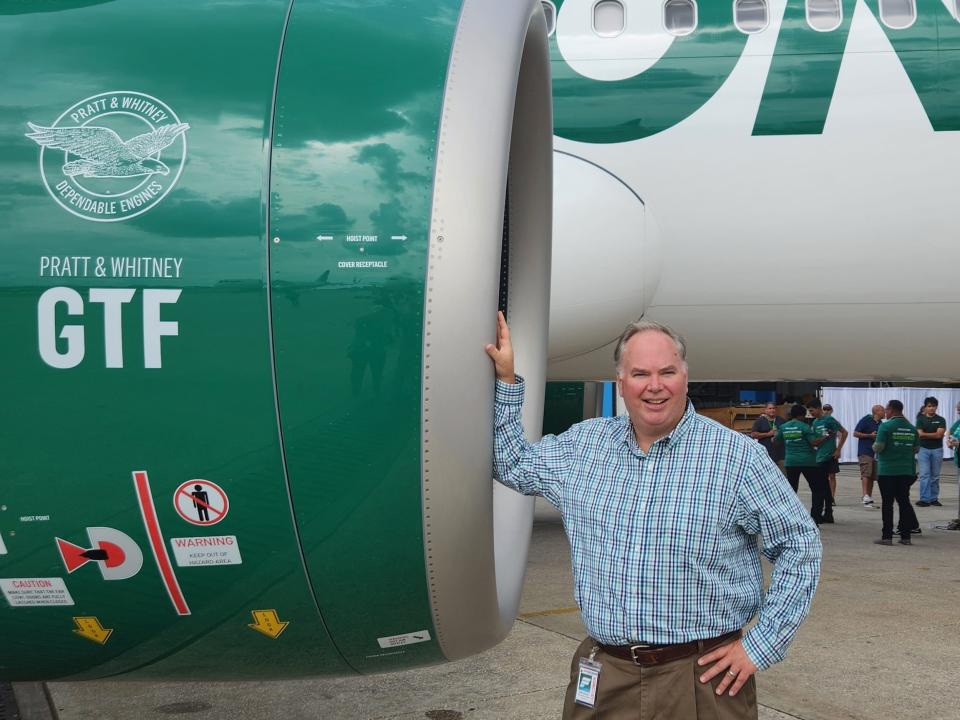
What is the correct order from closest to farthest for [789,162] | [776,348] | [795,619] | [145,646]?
[795,619] < [145,646] < [789,162] < [776,348]

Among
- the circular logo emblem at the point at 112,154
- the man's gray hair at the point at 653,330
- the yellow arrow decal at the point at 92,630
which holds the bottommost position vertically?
the yellow arrow decal at the point at 92,630

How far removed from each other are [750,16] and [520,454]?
5.26 meters

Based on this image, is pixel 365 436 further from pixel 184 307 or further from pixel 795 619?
pixel 795 619

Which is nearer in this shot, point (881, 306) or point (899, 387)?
point (881, 306)

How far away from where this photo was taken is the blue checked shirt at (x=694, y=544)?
268 cm

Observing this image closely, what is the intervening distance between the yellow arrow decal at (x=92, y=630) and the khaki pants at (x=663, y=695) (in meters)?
1.54

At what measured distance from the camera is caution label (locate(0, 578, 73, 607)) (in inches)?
120

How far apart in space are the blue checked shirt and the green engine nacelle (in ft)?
1.49

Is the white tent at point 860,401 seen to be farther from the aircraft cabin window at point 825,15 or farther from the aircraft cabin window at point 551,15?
the aircraft cabin window at point 551,15

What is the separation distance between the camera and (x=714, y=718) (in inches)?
106

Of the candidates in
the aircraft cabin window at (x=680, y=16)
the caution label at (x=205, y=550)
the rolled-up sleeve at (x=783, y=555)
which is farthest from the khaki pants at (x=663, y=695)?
the aircraft cabin window at (x=680, y=16)

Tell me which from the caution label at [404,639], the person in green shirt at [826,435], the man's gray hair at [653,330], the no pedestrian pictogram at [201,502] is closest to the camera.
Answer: the man's gray hair at [653,330]

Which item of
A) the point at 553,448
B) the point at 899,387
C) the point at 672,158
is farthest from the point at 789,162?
the point at 899,387

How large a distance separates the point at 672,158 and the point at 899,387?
72.4 ft
